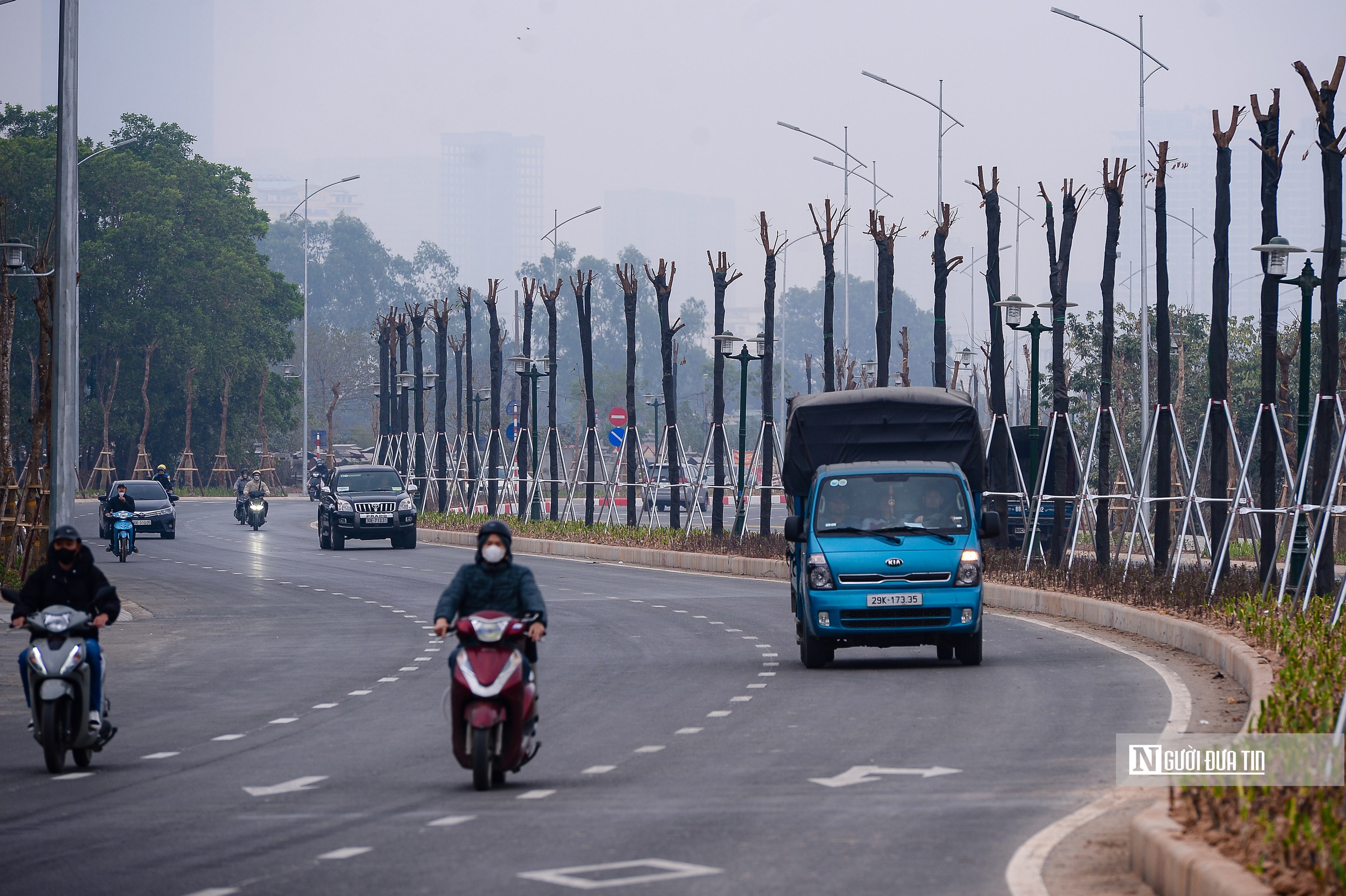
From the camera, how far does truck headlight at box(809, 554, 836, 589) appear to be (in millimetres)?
17719

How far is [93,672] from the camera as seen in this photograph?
1195 cm

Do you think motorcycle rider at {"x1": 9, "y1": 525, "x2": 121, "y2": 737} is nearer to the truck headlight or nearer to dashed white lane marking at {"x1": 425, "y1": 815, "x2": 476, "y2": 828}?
dashed white lane marking at {"x1": 425, "y1": 815, "x2": 476, "y2": 828}

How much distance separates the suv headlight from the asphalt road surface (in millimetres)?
799

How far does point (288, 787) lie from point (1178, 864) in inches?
215

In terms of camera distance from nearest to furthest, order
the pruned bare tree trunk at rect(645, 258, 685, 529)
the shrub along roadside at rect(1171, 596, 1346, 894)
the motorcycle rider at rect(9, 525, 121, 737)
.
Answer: the shrub along roadside at rect(1171, 596, 1346, 894) → the motorcycle rider at rect(9, 525, 121, 737) → the pruned bare tree trunk at rect(645, 258, 685, 529)

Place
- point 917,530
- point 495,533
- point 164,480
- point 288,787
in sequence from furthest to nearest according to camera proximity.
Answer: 1. point 164,480
2. point 917,530
3. point 495,533
4. point 288,787

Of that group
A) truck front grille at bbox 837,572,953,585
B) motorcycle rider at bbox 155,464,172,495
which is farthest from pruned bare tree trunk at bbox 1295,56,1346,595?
motorcycle rider at bbox 155,464,172,495

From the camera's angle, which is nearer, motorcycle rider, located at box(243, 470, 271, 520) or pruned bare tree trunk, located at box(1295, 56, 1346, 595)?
pruned bare tree trunk, located at box(1295, 56, 1346, 595)

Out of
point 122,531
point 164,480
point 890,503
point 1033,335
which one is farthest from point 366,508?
point 890,503

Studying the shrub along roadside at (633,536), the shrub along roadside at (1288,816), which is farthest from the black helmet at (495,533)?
the shrub along roadside at (633,536)

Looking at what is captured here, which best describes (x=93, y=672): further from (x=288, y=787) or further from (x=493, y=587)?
(x=493, y=587)

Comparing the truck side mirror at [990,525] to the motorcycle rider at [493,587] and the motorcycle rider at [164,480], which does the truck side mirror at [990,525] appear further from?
the motorcycle rider at [164,480]

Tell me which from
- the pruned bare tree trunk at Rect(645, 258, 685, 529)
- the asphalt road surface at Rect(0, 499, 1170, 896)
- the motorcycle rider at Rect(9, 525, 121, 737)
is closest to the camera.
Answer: the asphalt road surface at Rect(0, 499, 1170, 896)

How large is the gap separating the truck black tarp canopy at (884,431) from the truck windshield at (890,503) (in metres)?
4.58
